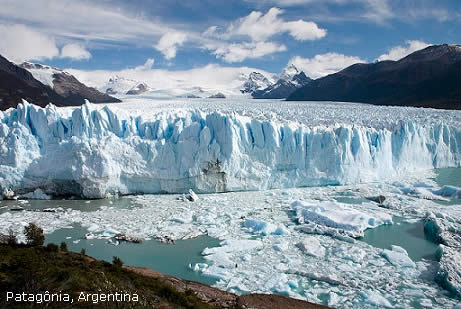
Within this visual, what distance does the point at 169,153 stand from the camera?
45.3 ft

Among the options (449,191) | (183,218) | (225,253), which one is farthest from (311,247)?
(449,191)

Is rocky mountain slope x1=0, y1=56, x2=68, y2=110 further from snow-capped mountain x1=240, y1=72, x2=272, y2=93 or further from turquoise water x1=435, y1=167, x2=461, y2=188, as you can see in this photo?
snow-capped mountain x1=240, y1=72, x2=272, y2=93

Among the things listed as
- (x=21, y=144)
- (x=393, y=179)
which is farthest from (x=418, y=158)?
(x=21, y=144)

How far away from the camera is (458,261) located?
725 centimetres

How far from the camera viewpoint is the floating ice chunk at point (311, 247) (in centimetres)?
818

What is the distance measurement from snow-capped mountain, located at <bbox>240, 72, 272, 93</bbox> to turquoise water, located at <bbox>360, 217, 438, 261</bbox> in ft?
343

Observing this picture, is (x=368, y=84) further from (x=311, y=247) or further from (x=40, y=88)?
(x=311, y=247)

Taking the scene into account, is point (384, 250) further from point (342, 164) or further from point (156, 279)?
point (342, 164)

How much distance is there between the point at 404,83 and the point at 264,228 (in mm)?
47098

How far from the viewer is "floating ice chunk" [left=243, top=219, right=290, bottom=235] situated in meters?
9.45

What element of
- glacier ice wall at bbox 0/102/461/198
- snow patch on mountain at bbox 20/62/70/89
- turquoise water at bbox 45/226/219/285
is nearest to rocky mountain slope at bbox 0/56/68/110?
snow patch on mountain at bbox 20/62/70/89

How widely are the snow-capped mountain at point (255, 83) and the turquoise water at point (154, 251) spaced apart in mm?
105542

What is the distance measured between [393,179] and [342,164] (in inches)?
93.3

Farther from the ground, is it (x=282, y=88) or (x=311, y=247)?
(x=282, y=88)
